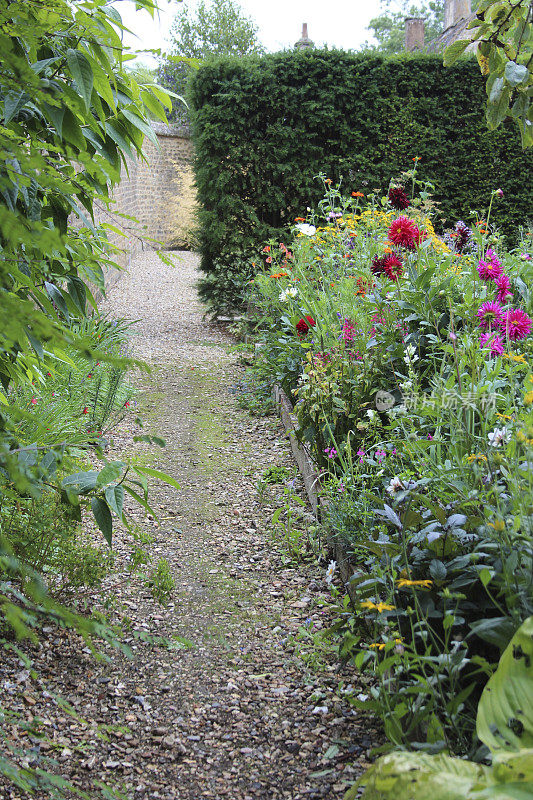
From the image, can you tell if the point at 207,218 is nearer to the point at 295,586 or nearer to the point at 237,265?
the point at 237,265

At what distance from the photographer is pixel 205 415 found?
5.28m

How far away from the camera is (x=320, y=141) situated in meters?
8.55

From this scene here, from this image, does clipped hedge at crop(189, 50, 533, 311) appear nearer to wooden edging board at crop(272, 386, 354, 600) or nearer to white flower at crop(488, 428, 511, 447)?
wooden edging board at crop(272, 386, 354, 600)

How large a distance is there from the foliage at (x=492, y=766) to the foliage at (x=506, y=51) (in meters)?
1.59

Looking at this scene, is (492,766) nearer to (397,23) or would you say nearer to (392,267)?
(392,267)

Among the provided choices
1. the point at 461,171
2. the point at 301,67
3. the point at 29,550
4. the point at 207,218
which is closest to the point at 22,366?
the point at 29,550

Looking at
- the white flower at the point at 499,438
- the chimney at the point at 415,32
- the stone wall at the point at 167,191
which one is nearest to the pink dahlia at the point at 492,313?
the white flower at the point at 499,438

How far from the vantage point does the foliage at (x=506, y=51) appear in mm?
1922

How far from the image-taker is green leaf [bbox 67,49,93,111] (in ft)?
4.15

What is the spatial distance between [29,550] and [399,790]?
1.69 meters

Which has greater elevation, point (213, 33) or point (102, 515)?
point (213, 33)

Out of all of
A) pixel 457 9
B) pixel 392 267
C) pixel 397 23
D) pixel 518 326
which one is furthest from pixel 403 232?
pixel 397 23

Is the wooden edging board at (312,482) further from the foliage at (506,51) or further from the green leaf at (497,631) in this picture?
the foliage at (506,51)

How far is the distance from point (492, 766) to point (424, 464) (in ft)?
4.18
